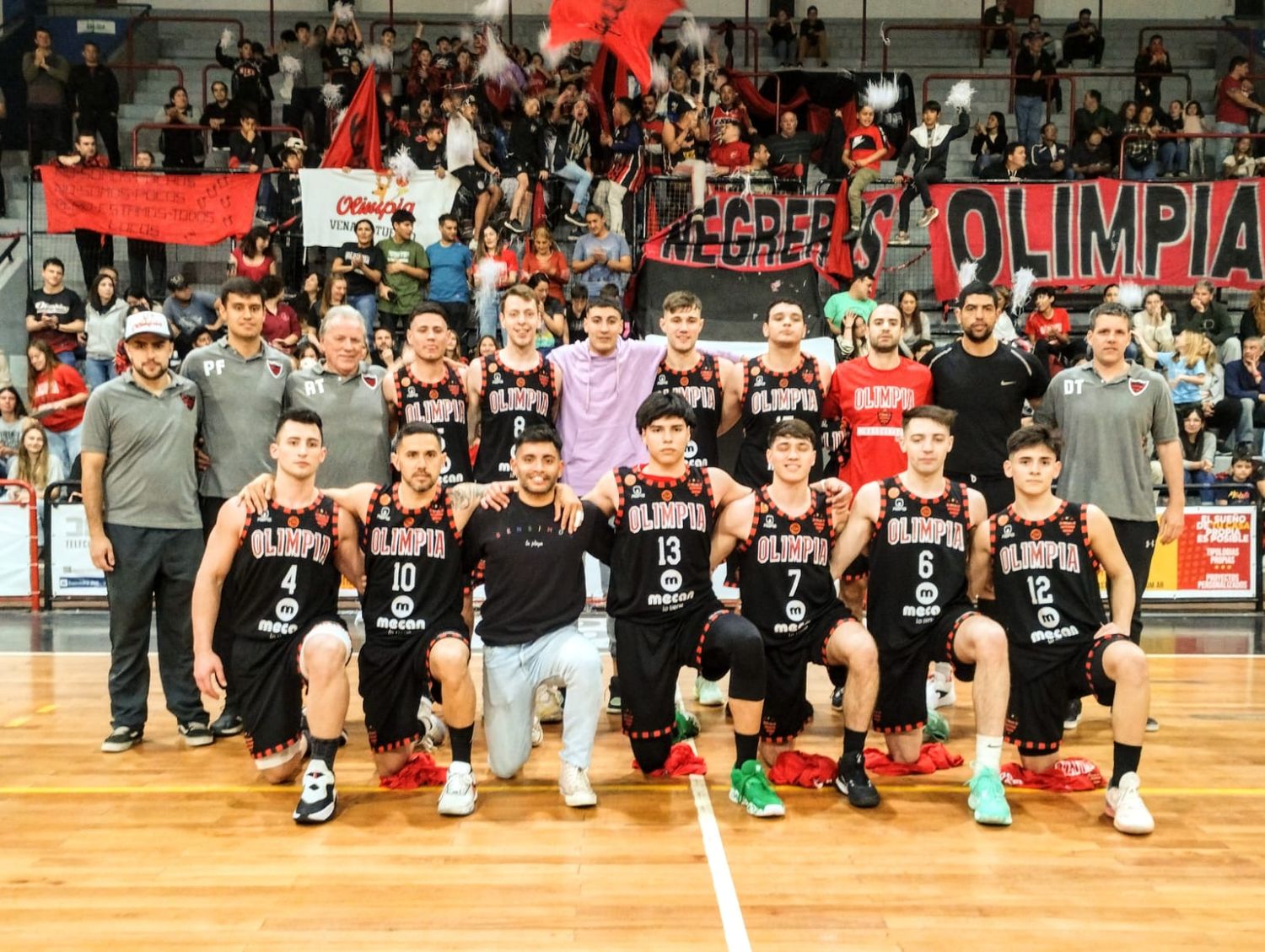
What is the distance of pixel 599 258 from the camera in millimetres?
12734

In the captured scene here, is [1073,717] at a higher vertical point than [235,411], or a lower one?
lower

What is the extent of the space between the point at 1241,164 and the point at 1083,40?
4.34m

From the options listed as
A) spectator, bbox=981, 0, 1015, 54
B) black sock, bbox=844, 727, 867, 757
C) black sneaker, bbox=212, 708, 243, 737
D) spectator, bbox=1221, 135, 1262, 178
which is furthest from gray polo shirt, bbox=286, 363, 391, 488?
spectator, bbox=981, 0, 1015, 54

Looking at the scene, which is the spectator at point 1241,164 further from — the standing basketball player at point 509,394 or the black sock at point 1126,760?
the black sock at point 1126,760

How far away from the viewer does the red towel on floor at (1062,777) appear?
544cm

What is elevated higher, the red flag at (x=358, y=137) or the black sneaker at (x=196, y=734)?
the red flag at (x=358, y=137)

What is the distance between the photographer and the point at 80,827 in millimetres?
5008

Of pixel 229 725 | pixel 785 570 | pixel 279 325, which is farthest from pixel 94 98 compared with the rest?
pixel 785 570

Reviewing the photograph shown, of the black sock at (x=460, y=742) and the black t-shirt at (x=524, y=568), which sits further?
the black t-shirt at (x=524, y=568)

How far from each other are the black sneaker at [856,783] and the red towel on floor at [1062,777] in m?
0.68

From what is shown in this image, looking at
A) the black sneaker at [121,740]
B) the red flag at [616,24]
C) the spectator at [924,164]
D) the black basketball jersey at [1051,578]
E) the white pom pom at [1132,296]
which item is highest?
the red flag at [616,24]

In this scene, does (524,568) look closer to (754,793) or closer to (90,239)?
(754,793)

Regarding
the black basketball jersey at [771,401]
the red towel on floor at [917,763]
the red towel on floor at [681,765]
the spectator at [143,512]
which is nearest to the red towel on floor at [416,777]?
the red towel on floor at [681,765]

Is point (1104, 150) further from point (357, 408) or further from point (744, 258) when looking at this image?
point (357, 408)
